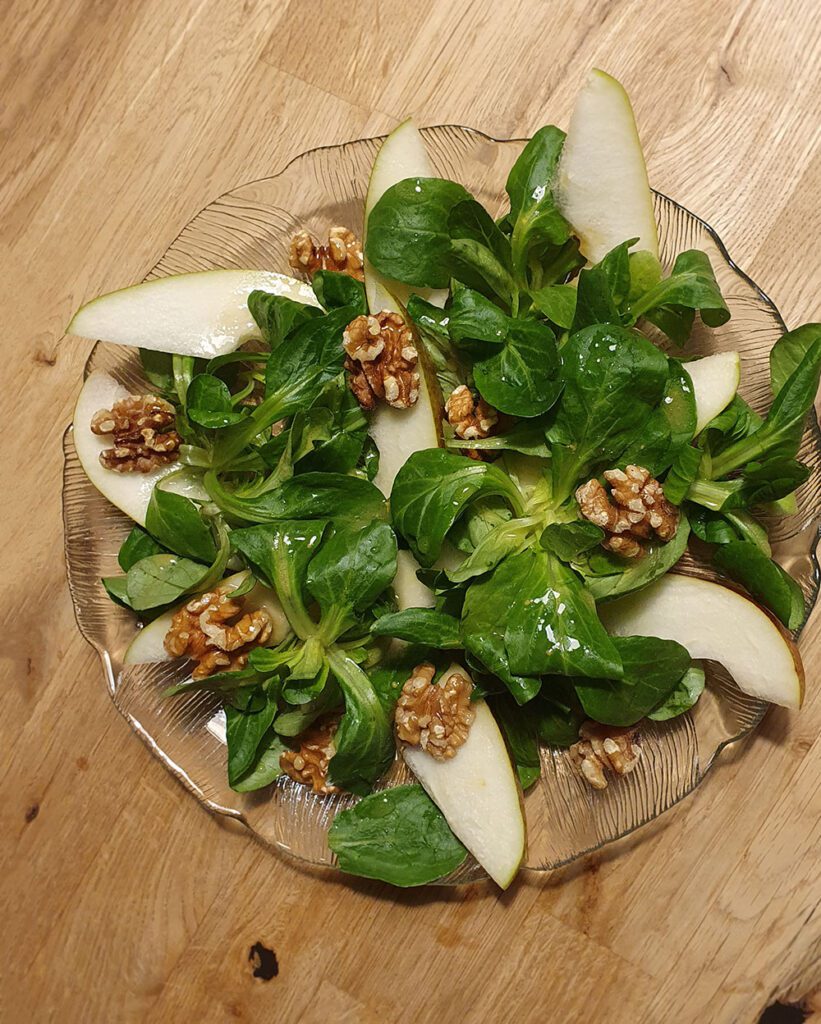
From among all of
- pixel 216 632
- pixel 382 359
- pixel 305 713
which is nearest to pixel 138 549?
pixel 216 632

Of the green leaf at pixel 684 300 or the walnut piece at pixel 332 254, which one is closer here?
the green leaf at pixel 684 300

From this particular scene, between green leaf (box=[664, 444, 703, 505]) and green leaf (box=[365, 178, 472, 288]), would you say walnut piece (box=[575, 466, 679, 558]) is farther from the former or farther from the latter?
green leaf (box=[365, 178, 472, 288])

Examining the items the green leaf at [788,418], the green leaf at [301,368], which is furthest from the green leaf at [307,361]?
the green leaf at [788,418]

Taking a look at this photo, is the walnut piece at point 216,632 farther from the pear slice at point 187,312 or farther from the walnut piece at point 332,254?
the walnut piece at point 332,254

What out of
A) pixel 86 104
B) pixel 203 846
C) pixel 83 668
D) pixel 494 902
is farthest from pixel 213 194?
pixel 494 902

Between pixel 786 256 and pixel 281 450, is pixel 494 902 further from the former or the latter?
pixel 786 256

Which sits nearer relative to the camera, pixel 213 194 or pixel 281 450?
pixel 281 450
